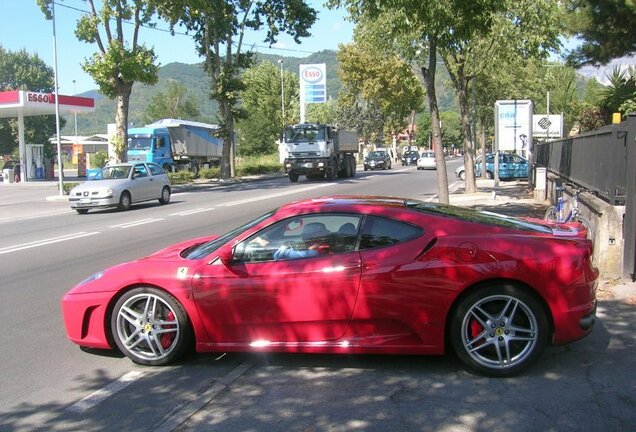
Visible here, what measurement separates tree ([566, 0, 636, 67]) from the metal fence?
305 inches

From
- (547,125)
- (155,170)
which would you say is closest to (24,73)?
(155,170)

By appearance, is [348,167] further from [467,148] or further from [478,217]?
[478,217]

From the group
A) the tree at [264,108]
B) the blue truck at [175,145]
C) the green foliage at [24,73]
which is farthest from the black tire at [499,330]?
the green foliage at [24,73]

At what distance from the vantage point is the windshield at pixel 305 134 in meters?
32.7

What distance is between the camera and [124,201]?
19.5m

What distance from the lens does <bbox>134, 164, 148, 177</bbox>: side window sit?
20.4 meters

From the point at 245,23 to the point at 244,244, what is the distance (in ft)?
107

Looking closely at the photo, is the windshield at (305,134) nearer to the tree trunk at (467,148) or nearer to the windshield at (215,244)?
the tree trunk at (467,148)

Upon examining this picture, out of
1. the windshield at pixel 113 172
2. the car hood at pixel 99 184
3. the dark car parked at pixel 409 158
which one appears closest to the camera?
the car hood at pixel 99 184

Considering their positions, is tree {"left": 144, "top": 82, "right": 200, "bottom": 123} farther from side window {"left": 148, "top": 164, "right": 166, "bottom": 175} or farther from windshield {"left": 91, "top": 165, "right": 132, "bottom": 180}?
windshield {"left": 91, "top": 165, "right": 132, "bottom": 180}

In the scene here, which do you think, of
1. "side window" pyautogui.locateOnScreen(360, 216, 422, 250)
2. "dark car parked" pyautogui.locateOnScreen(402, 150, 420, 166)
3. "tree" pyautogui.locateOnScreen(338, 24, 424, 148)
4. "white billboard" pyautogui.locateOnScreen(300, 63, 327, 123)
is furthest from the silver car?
"dark car parked" pyautogui.locateOnScreen(402, 150, 420, 166)

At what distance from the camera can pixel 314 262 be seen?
4.61 meters

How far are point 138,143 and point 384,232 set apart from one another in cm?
3700

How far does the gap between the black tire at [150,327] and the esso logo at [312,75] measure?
192 feet
